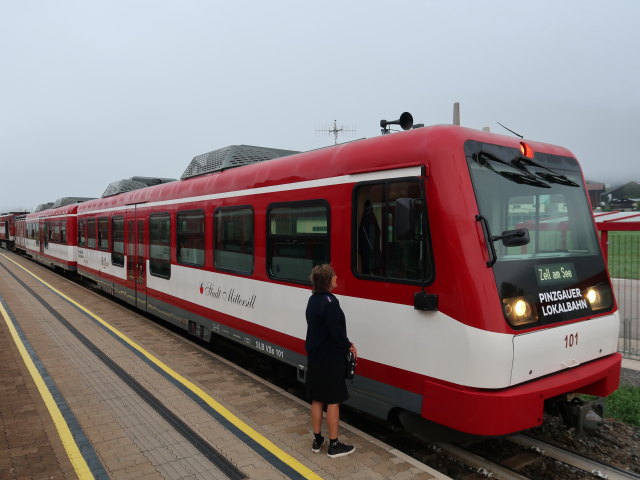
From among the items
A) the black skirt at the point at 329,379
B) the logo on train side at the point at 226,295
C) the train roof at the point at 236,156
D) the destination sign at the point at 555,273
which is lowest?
the black skirt at the point at 329,379

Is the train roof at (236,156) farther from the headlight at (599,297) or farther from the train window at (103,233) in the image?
the train window at (103,233)

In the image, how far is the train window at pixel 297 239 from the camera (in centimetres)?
494

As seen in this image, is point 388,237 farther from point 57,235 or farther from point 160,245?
point 57,235

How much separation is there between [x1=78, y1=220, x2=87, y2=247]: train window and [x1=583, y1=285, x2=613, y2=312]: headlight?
14586mm

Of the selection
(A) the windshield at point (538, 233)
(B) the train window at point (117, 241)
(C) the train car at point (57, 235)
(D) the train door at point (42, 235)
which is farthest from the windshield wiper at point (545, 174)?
(D) the train door at point (42, 235)

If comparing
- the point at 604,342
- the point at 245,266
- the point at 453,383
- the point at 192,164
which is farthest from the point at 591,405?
the point at 192,164

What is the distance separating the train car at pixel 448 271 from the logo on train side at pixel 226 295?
0.28m

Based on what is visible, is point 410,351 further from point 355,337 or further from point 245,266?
point 245,266

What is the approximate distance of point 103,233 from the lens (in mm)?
13172

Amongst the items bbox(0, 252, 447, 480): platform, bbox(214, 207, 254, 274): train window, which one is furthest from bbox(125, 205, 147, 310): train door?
bbox(214, 207, 254, 274): train window

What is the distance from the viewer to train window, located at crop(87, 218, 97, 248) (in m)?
14.1

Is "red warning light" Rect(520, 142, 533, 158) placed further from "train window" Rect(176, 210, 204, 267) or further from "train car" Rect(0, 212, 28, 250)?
"train car" Rect(0, 212, 28, 250)

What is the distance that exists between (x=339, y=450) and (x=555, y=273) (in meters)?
2.37

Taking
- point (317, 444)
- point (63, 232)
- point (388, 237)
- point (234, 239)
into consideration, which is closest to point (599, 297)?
point (388, 237)
